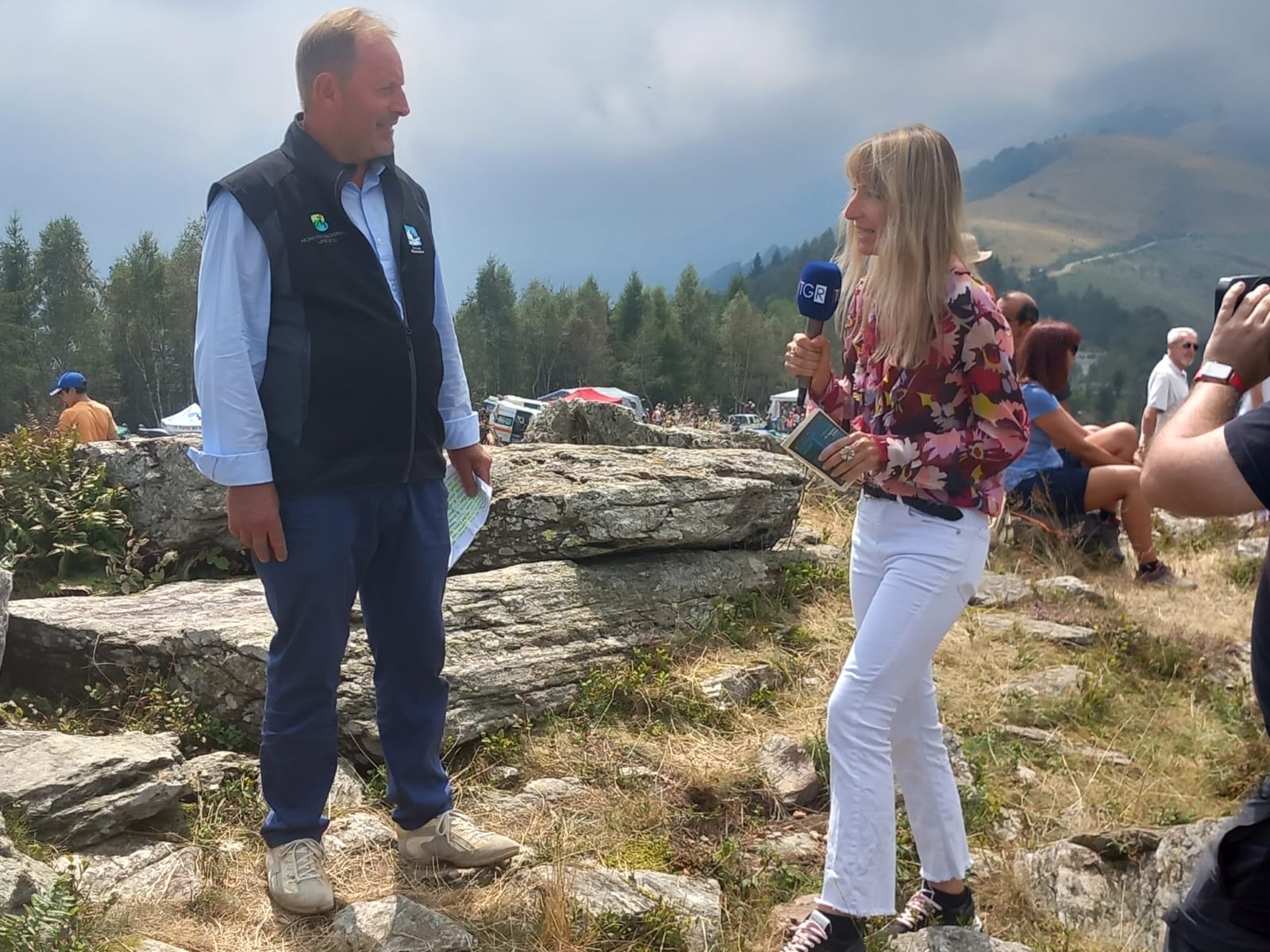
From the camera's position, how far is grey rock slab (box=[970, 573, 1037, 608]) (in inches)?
278

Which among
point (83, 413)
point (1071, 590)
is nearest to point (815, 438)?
point (1071, 590)

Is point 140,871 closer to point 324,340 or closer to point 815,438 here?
point 324,340

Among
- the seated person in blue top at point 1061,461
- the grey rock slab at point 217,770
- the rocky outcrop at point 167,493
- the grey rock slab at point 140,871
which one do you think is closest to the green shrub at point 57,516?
the rocky outcrop at point 167,493

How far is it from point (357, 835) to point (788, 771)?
Answer: 1.90 metres

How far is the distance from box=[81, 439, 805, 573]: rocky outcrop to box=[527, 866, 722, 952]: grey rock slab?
8.57 ft

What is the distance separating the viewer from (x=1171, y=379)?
1030 cm

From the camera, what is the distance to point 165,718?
4500mm

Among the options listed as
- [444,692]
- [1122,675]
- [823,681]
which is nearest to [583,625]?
[823,681]

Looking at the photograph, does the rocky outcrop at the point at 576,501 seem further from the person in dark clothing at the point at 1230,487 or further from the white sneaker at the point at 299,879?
the person in dark clothing at the point at 1230,487

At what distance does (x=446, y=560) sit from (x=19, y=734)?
199 centimetres

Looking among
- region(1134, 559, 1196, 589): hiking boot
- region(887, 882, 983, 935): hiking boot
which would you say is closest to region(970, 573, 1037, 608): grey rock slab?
region(1134, 559, 1196, 589): hiking boot

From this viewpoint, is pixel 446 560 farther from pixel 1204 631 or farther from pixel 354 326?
pixel 1204 631

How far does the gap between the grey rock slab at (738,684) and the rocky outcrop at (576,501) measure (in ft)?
3.38

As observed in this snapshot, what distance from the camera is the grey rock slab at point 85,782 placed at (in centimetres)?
355
